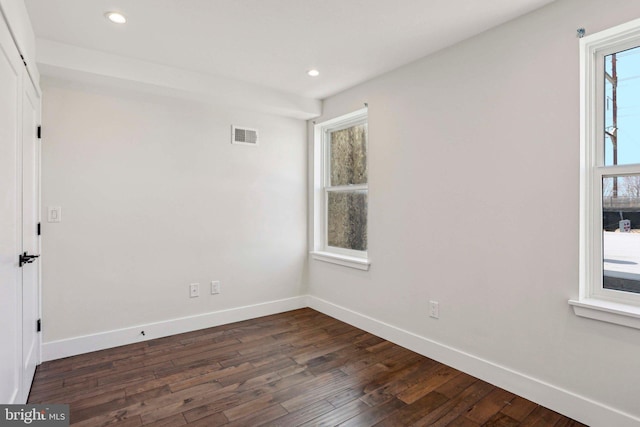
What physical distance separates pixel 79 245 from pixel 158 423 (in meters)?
1.72

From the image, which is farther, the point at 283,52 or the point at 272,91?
the point at 272,91

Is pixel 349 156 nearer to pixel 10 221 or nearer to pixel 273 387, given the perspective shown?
pixel 273 387

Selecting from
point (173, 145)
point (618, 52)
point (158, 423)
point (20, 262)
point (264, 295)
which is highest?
point (618, 52)

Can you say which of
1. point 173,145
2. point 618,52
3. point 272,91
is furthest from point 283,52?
point 618,52

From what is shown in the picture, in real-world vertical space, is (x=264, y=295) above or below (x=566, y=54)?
Result: below

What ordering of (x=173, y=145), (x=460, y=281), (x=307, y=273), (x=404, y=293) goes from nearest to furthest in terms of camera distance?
(x=460, y=281) < (x=404, y=293) < (x=173, y=145) < (x=307, y=273)

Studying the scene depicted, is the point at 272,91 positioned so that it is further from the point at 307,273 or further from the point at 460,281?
the point at 460,281

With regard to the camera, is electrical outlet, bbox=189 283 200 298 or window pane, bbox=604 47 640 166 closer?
window pane, bbox=604 47 640 166

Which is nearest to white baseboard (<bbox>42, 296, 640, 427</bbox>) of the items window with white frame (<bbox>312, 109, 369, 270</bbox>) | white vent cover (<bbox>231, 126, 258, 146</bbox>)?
window with white frame (<bbox>312, 109, 369, 270</bbox>)

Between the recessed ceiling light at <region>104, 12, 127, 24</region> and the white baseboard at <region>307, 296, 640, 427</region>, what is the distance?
316 centimetres

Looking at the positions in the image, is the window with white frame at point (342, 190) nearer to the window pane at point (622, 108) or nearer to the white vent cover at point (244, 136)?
the white vent cover at point (244, 136)

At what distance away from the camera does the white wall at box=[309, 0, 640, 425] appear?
2.02 metres

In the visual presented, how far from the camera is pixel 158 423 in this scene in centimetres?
199

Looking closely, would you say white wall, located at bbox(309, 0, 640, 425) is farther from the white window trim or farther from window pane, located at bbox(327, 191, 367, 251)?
window pane, located at bbox(327, 191, 367, 251)
